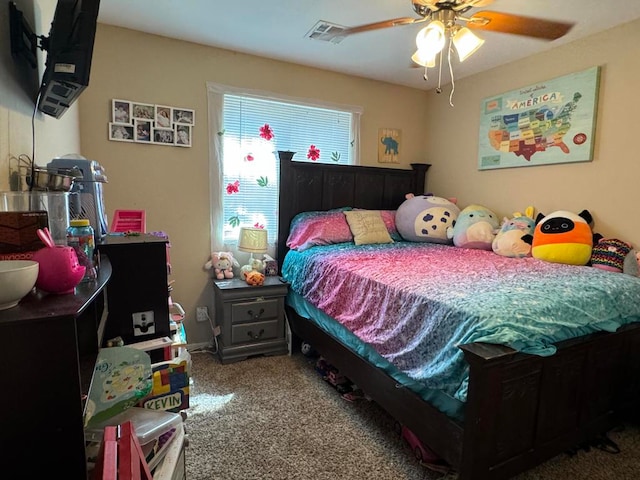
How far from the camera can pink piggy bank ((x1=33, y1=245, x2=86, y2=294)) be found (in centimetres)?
77

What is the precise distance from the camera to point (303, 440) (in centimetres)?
183

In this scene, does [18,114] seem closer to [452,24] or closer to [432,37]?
[432,37]

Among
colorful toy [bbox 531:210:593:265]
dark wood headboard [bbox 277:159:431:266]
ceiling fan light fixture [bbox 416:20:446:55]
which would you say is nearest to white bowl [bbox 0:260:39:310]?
ceiling fan light fixture [bbox 416:20:446:55]

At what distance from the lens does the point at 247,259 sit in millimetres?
3135

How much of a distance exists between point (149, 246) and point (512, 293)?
1578mm

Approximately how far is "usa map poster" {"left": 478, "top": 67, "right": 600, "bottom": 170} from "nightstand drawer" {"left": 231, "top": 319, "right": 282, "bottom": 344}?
2.31 metres

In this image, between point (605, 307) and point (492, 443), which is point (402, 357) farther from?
point (605, 307)

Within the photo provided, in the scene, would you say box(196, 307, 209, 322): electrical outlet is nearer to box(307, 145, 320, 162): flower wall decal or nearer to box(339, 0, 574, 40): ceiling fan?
box(307, 145, 320, 162): flower wall decal

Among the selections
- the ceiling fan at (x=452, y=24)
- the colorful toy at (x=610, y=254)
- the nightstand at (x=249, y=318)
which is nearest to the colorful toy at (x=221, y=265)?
the nightstand at (x=249, y=318)

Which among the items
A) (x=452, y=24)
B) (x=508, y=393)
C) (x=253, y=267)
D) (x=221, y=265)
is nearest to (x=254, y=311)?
(x=253, y=267)

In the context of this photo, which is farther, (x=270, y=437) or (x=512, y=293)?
Result: (x=270, y=437)

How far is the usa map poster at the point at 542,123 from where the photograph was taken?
8.12 feet

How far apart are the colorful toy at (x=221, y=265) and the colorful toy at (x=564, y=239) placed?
7.50ft

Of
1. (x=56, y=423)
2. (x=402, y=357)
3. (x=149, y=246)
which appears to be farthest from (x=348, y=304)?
(x=56, y=423)
